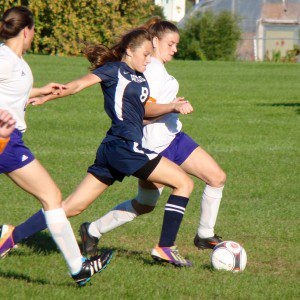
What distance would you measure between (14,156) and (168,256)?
166 cm

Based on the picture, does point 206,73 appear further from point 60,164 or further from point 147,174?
point 147,174

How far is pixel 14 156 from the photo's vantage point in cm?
601

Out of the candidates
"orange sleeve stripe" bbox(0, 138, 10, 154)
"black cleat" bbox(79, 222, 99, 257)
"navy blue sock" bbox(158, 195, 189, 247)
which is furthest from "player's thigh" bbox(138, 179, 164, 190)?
"orange sleeve stripe" bbox(0, 138, 10, 154)

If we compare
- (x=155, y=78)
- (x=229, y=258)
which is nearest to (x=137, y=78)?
(x=155, y=78)

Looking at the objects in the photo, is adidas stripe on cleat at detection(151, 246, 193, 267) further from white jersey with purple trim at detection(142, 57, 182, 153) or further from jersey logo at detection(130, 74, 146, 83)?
jersey logo at detection(130, 74, 146, 83)

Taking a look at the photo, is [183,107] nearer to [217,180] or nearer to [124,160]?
[124,160]

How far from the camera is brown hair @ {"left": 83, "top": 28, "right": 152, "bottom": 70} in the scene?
6.99 m

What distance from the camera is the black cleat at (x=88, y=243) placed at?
7.53 meters

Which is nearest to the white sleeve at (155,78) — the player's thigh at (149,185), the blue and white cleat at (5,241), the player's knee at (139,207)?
the player's thigh at (149,185)

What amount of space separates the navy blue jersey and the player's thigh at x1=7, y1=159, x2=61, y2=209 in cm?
95

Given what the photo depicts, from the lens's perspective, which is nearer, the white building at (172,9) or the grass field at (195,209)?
the grass field at (195,209)

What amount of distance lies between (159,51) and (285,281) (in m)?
2.29

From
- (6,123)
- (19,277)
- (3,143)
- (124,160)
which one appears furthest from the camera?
(124,160)

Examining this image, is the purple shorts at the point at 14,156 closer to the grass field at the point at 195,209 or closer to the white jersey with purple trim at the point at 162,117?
the grass field at the point at 195,209
